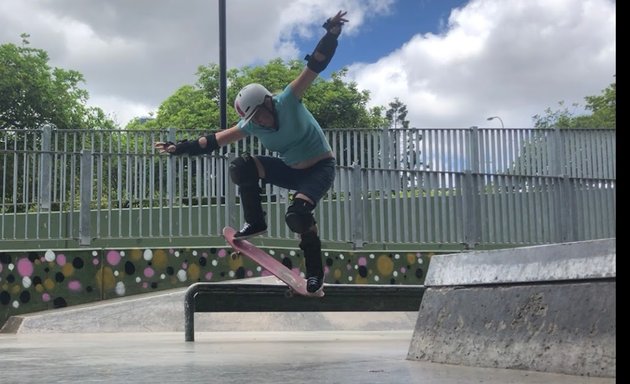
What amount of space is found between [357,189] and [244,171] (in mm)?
7850

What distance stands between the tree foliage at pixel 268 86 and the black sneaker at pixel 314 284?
3624cm

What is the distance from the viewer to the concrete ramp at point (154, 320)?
9203 millimetres

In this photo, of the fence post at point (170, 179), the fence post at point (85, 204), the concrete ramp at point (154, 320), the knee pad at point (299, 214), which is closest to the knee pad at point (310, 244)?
the knee pad at point (299, 214)

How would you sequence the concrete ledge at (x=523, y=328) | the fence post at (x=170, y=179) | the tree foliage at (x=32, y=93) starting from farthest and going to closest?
the tree foliage at (x=32, y=93) → the fence post at (x=170, y=179) → the concrete ledge at (x=523, y=328)

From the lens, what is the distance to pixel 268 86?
145ft

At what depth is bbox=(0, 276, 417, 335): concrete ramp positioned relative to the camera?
9.20 meters

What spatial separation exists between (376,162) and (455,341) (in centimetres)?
1015

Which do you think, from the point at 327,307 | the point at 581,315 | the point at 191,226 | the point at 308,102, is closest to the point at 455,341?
the point at 581,315

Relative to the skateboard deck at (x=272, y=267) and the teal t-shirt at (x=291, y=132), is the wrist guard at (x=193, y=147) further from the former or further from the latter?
the skateboard deck at (x=272, y=267)

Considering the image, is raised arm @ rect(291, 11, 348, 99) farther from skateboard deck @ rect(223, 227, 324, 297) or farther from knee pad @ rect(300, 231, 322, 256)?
skateboard deck @ rect(223, 227, 324, 297)

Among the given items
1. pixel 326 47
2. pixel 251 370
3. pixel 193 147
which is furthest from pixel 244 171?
pixel 251 370

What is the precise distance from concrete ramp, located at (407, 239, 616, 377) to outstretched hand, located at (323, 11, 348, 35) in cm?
207

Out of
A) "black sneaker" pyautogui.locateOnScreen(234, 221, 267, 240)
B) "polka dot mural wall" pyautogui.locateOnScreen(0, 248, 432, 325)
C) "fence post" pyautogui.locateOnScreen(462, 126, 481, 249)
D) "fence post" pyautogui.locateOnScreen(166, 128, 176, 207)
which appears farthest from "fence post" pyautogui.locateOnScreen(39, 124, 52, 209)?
"fence post" pyautogui.locateOnScreen(462, 126, 481, 249)

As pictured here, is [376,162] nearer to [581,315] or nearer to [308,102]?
[581,315]
